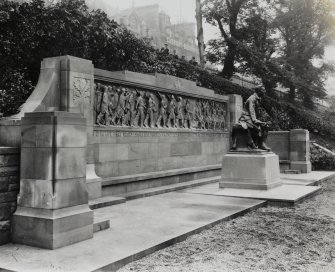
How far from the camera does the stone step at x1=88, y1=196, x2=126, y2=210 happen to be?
905 centimetres

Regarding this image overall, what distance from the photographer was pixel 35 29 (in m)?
14.3

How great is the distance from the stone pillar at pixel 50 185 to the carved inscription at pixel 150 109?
4484 mm

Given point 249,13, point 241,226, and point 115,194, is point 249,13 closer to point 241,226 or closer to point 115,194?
point 115,194

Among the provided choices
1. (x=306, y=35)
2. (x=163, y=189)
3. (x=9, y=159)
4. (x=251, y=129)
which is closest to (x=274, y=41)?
(x=306, y=35)

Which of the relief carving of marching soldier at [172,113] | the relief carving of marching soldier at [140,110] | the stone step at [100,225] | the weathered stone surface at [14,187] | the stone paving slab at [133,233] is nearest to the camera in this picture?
the stone paving slab at [133,233]

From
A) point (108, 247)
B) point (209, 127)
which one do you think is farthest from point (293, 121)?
point (108, 247)

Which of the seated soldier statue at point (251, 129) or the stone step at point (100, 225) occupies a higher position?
the seated soldier statue at point (251, 129)

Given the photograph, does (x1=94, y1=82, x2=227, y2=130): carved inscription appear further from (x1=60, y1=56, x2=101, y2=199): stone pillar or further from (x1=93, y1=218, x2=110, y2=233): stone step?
(x1=93, y1=218, x2=110, y2=233): stone step

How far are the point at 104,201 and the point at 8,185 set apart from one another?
11.6ft

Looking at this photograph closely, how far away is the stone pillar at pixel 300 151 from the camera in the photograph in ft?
61.6

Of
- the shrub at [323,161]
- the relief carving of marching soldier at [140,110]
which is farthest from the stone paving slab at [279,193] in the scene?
the shrub at [323,161]

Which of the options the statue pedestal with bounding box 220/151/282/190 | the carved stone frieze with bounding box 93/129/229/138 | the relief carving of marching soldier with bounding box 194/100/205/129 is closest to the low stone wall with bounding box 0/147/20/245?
the carved stone frieze with bounding box 93/129/229/138

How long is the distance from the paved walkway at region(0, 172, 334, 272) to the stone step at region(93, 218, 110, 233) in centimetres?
12

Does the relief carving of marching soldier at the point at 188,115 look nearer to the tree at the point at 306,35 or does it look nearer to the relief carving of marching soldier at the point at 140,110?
the relief carving of marching soldier at the point at 140,110
